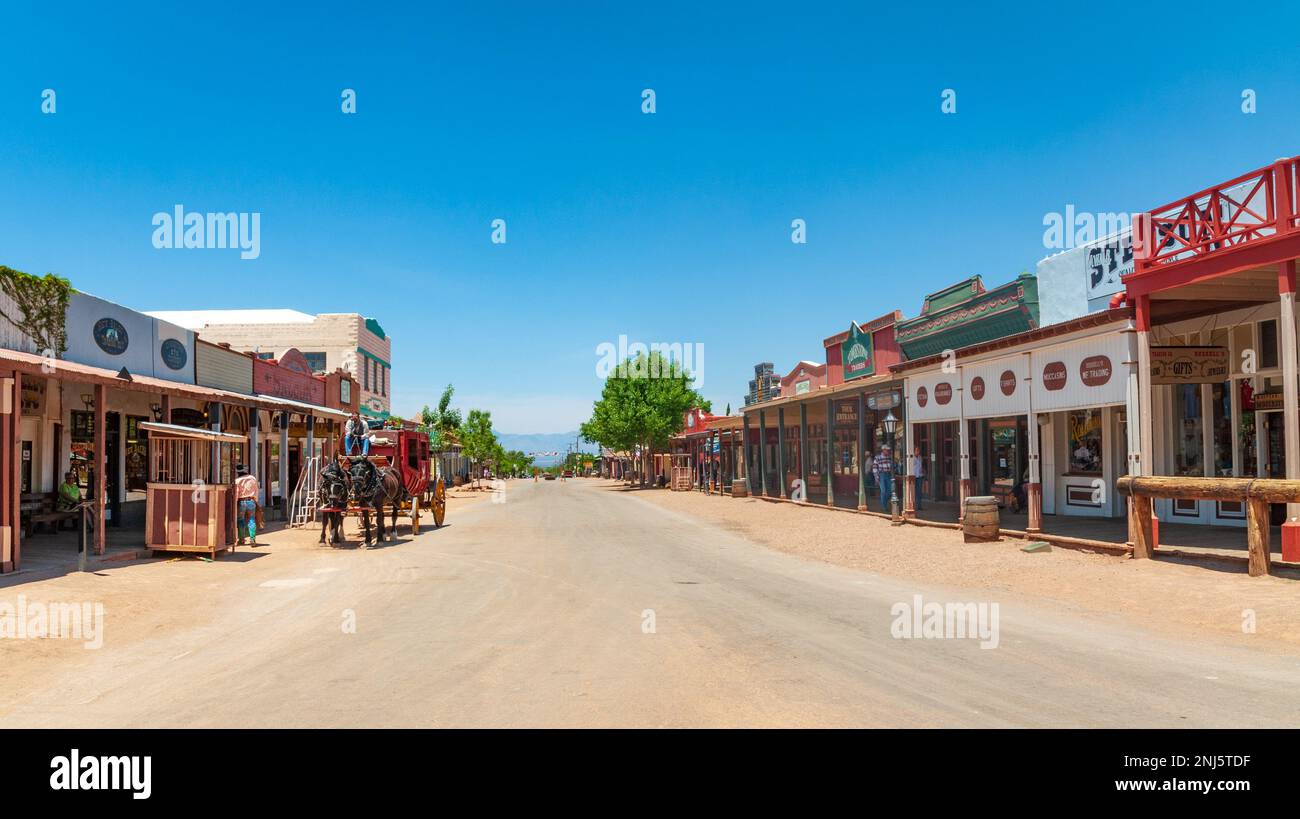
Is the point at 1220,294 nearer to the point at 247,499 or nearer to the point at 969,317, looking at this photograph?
the point at 969,317

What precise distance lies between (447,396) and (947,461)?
3860cm

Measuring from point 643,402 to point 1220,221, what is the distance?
149ft

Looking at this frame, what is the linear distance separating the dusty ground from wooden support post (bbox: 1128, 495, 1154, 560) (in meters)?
0.31

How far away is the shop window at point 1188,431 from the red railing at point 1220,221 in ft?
13.3

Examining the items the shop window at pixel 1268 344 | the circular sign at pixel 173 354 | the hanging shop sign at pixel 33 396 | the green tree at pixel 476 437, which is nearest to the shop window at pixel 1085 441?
the shop window at pixel 1268 344

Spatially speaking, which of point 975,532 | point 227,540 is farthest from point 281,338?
point 975,532

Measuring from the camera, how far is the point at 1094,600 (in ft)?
35.0

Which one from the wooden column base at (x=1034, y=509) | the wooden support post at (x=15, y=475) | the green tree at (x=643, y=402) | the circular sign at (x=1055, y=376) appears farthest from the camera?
the green tree at (x=643, y=402)

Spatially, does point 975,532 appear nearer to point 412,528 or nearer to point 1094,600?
point 1094,600

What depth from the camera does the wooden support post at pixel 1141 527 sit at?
13.0 m

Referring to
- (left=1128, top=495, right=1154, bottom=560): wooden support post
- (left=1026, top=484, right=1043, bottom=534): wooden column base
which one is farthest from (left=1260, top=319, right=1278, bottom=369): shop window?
(left=1128, top=495, right=1154, bottom=560): wooden support post

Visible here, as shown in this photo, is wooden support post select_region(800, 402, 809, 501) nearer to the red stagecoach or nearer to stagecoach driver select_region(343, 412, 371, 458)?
the red stagecoach

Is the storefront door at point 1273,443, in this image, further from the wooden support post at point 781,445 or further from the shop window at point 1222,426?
the wooden support post at point 781,445

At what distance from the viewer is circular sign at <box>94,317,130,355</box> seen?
18.2 m
